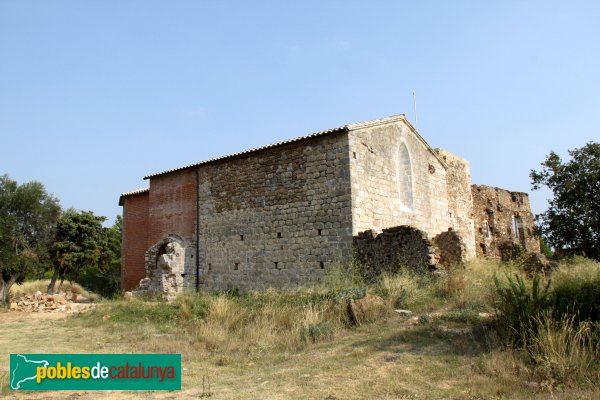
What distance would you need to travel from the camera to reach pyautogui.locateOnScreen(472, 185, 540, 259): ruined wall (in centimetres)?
2131

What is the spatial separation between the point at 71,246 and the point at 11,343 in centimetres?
1207

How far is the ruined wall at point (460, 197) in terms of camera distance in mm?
19359

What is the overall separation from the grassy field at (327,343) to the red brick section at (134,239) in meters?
6.26

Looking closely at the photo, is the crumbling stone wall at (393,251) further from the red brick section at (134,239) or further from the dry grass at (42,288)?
the dry grass at (42,288)

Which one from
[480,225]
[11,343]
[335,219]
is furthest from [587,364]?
[480,225]

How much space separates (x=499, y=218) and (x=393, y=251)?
1134cm

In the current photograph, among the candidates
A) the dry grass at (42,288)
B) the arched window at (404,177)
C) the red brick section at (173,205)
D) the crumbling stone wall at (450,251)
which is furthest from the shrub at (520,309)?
the dry grass at (42,288)

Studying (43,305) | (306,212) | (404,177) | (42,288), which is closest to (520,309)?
(306,212)

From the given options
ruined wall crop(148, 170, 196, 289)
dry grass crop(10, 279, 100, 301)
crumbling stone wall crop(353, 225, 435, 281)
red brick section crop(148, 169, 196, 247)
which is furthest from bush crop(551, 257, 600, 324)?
dry grass crop(10, 279, 100, 301)

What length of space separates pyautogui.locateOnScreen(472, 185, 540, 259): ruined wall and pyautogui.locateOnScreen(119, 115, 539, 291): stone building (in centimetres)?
9

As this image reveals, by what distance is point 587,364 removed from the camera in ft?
19.1

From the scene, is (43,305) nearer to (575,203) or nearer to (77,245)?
(77,245)

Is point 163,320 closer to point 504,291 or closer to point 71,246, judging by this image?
point 504,291

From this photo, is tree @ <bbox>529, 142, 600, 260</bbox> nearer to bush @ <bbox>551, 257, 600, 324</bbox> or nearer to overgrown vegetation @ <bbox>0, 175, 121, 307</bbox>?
bush @ <bbox>551, 257, 600, 324</bbox>
